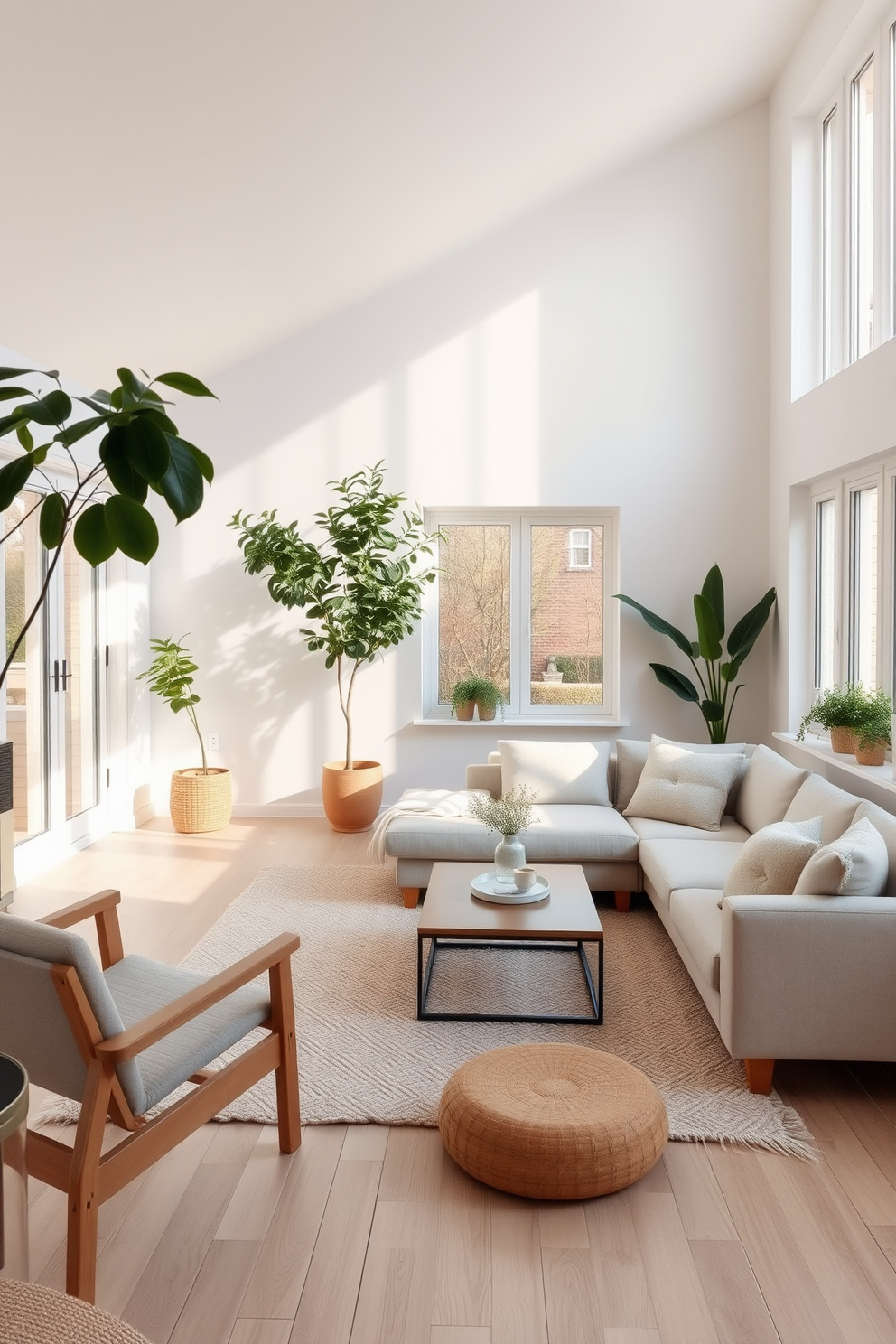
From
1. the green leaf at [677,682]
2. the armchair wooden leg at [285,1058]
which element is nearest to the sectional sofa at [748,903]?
the green leaf at [677,682]

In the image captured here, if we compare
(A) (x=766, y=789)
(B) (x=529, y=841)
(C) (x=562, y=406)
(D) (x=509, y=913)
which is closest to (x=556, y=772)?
(B) (x=529, y=841)

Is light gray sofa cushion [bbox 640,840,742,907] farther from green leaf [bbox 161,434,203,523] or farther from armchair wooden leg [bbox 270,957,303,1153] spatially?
green leaf [bbox 161,434,203,523]

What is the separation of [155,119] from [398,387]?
2.85m

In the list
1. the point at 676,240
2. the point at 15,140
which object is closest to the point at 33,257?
the point at 15,140

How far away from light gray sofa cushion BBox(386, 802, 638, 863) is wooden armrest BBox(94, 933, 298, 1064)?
79.8 inches

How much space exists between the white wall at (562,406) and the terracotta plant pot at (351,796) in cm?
40

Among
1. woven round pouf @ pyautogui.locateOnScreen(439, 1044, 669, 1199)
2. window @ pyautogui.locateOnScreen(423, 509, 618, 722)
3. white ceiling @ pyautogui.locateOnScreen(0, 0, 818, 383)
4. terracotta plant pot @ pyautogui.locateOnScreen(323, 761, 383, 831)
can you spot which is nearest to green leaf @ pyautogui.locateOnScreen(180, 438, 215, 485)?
woven round pouf @ pyautogui.locateOnScreen(439, 1044, 669, 1199)

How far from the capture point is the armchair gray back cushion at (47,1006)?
1.91 meters

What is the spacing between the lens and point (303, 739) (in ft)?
21.1

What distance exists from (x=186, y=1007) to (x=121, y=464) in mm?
1115

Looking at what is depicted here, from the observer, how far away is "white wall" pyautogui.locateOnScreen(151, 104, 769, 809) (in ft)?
20.1

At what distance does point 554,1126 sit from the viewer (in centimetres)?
231

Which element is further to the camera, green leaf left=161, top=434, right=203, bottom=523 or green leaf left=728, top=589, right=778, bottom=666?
green leaf left=728, top=589, right=778, bottom=666

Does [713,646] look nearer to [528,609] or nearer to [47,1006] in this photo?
[528,609]
